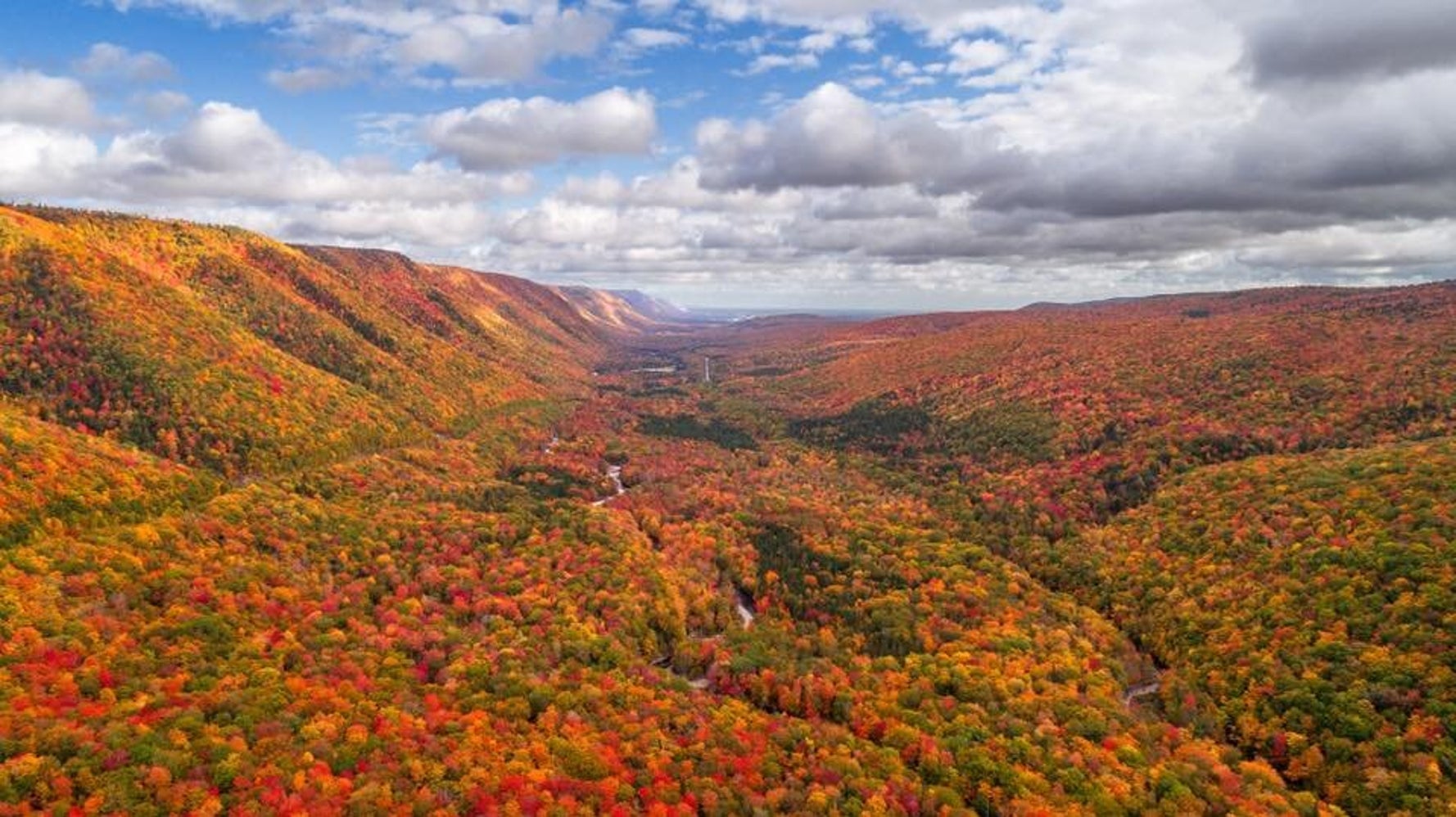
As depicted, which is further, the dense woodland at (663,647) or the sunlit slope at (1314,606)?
the sunlit slope at (1314,606)

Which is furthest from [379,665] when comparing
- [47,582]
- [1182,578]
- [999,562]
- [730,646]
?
[1182,578]

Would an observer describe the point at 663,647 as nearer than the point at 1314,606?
No

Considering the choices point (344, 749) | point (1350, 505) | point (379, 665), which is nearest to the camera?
point (344, 749)

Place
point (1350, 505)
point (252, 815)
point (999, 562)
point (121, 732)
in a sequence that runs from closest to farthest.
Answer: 1. point (252, 815)
2. point (121, 732)
3. point (1350, 505)
4. point (999, 562)

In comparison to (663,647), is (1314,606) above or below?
above

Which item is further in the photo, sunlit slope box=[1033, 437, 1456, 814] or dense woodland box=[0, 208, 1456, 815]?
sunlit slope box=[1033, 437, 1456, 814]

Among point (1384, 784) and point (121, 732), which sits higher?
point (121, 732)

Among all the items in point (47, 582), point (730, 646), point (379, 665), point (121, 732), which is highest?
point (47, 582)

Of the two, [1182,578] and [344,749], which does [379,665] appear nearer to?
[344,749]
